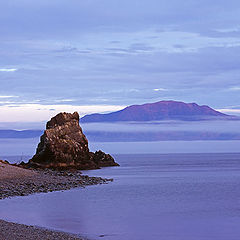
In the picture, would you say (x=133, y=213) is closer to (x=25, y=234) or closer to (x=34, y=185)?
(x=25, y=234)

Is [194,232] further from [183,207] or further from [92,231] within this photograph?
[183,207]

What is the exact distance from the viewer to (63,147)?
116 meters

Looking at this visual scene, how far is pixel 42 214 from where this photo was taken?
1560 inches

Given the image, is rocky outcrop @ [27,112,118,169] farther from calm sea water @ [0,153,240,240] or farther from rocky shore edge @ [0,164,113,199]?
calm sea water @ [0,153,240,240]

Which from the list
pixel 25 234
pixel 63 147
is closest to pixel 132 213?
pixel 25 234

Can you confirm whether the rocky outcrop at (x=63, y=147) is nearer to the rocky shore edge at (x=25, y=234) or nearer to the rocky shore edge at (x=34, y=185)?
the rocky shore edge at (x=34, y=185)

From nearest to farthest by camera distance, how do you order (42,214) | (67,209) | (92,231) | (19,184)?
(92,231) → (42,214) → (67,209) → (19,184)

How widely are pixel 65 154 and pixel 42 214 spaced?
76277 millimetres

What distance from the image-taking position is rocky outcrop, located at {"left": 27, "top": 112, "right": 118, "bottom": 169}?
113 m

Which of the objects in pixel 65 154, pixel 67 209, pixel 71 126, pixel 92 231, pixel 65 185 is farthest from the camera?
pixel 71 126

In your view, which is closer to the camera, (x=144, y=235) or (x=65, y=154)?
(x=144, y=235)

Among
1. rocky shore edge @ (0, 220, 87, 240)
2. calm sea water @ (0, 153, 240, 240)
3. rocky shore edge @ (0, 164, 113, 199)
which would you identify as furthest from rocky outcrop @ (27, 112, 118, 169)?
rocky shore edge @ (0, 220, 87, 240)

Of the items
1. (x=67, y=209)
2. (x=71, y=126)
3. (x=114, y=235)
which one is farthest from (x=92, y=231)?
(x=71, y=126)

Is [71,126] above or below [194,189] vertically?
above
